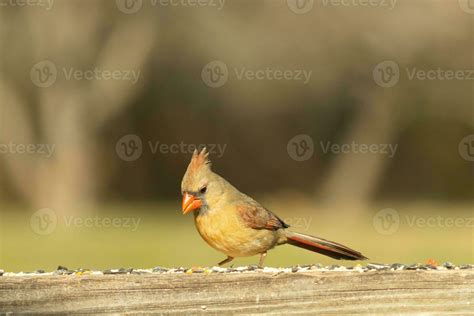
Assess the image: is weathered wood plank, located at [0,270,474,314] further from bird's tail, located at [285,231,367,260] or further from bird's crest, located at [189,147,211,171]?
bird's crest, located at [189,147,211,171]

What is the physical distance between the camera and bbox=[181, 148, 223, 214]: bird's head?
4855 millimetres

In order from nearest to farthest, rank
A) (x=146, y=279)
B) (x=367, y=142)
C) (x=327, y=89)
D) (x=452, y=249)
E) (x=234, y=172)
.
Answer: (x=146, y=279) < (x=452, y=249) < (x=327, y=89) < (x=367, y=142) < (x=234, y=172)

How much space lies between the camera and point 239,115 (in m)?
21.5

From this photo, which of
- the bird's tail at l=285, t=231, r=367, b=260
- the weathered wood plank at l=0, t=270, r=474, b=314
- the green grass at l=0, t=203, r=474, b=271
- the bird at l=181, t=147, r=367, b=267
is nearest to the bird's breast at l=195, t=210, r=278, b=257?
the bird at l=181, t=147, r=367, b=267

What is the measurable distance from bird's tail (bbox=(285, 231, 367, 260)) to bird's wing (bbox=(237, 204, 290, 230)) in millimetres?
168

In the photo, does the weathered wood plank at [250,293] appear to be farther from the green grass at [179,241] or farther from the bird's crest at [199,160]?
the green grass at [179,241]

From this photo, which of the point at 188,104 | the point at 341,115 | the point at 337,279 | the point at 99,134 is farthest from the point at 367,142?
the point at 337,279

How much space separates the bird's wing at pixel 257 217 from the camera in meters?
5.07

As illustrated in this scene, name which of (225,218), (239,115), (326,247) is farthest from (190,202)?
(239,115)

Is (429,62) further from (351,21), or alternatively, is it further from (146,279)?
(146,279)

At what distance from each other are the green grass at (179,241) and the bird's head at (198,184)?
15.7 feet

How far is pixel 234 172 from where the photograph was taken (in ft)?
72.4

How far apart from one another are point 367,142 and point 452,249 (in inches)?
328

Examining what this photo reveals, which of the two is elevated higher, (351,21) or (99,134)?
(351,21)
